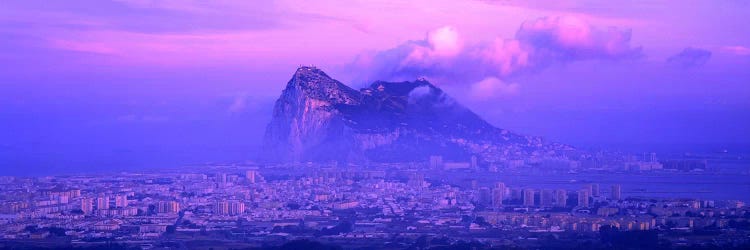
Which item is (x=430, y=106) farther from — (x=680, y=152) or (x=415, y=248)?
(x=415, y=248)

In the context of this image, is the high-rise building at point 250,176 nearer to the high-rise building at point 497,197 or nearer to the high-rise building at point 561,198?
the high-rise building at point 497,197

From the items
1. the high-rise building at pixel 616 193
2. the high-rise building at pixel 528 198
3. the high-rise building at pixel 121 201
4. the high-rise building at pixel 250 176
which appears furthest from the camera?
the high-rise building at pixel 250 176

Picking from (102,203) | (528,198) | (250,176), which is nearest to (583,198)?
(528,198)

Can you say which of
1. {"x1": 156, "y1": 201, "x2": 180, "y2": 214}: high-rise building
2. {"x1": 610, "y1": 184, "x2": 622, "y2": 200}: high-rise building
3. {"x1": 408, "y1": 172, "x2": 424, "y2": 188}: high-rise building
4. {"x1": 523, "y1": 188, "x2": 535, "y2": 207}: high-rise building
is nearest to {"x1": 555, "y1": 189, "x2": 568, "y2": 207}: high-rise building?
{"x1": 523, "y1": 188, "x2": 535, "y2": 207}: high-rise building

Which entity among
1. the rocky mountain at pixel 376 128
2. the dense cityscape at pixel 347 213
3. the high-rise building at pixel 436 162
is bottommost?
the dense cityscape at pixel 347 213

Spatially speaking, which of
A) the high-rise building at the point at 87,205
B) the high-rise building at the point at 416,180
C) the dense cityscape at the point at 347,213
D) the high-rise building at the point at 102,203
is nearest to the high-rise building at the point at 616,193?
the dense cityscape at the point at 347,213

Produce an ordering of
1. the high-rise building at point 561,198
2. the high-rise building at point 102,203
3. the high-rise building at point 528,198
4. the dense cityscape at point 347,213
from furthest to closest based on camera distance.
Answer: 1. the high-rise building at point 528,198
2. the high-rise building at point 561,198
3. the high-rise building at point 102,203
4. the dense cityscape at point 347,213

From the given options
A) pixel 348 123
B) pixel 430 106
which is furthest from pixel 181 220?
pixel 430 106

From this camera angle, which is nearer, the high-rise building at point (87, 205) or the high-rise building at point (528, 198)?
the high-rise building at point (87, 205)
